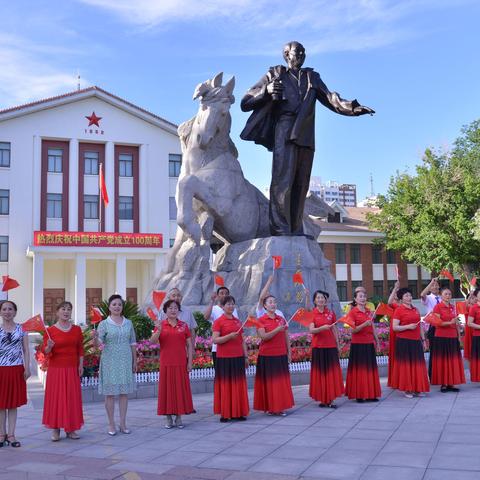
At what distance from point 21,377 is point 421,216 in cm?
2322

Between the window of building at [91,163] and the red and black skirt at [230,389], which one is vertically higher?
the window of building at [91,163]

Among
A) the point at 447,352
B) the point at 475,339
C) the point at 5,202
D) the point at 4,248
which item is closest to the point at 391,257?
the point at 4,248

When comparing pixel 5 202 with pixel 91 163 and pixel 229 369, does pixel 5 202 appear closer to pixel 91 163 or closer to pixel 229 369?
pixel 91 163

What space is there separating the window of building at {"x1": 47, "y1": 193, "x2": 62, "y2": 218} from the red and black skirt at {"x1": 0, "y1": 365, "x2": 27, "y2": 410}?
24.1 meters

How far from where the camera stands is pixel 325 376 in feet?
22.8

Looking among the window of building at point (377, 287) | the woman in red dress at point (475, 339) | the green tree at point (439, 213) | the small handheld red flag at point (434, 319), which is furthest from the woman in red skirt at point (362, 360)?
the window of building at point (377, 287)

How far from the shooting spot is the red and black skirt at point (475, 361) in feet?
27.0

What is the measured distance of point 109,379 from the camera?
5965 mm

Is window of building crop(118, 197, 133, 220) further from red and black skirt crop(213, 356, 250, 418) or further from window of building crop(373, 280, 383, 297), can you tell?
red and black skirt crop(213, 356, 250, 418)

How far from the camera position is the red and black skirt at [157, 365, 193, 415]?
20.0 ft

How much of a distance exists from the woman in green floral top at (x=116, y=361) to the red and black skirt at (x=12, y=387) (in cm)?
75

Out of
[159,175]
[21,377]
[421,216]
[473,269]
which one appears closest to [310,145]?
[21,377]

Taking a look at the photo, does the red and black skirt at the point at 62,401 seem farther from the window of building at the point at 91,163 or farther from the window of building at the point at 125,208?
the window of building at the point at 91,163

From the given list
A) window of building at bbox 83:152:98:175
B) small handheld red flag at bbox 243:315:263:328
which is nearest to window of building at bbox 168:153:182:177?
window of building at bbox 83:152:98:175
